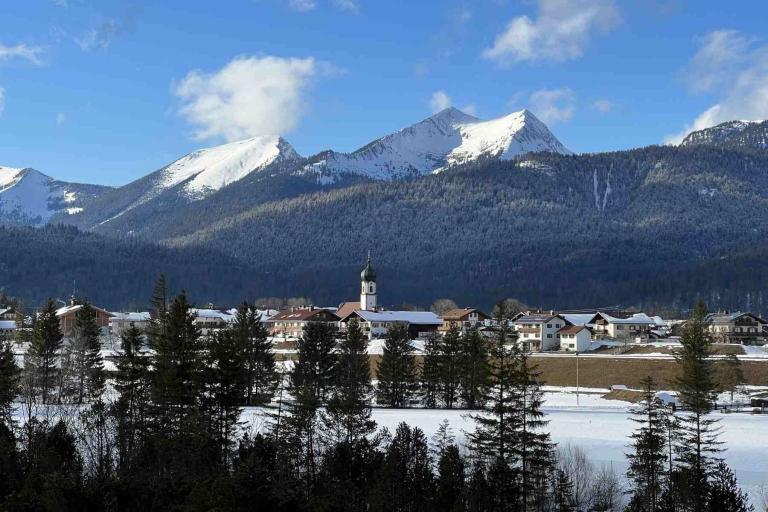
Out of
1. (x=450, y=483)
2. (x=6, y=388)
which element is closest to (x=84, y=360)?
(x=6, y=388)

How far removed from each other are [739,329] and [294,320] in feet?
221

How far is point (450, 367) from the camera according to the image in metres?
79.1

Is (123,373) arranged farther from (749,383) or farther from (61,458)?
(749,383)

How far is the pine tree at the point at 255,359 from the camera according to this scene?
76.1 metres

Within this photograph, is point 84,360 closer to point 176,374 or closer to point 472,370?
point 176,374

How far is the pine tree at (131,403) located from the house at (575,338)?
246ft

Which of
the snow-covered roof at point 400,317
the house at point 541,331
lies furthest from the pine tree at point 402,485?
the snow-covered roof at point 400,317

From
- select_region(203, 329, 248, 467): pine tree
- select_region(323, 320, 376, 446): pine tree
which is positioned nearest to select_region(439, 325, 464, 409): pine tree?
select_region(323, 320, 376, 446): pine tree

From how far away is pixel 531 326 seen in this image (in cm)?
13162

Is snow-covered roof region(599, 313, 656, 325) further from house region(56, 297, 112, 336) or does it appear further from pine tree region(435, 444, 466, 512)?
pine tree region(435, 444, 466, 512)

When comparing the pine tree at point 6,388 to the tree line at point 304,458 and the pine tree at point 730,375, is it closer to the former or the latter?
the tree line at point 304,458

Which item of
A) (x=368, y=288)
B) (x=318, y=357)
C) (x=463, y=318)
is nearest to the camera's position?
(x=318, y=357)

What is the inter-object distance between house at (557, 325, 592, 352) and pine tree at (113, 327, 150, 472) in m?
75.0

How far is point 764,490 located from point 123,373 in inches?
1389
